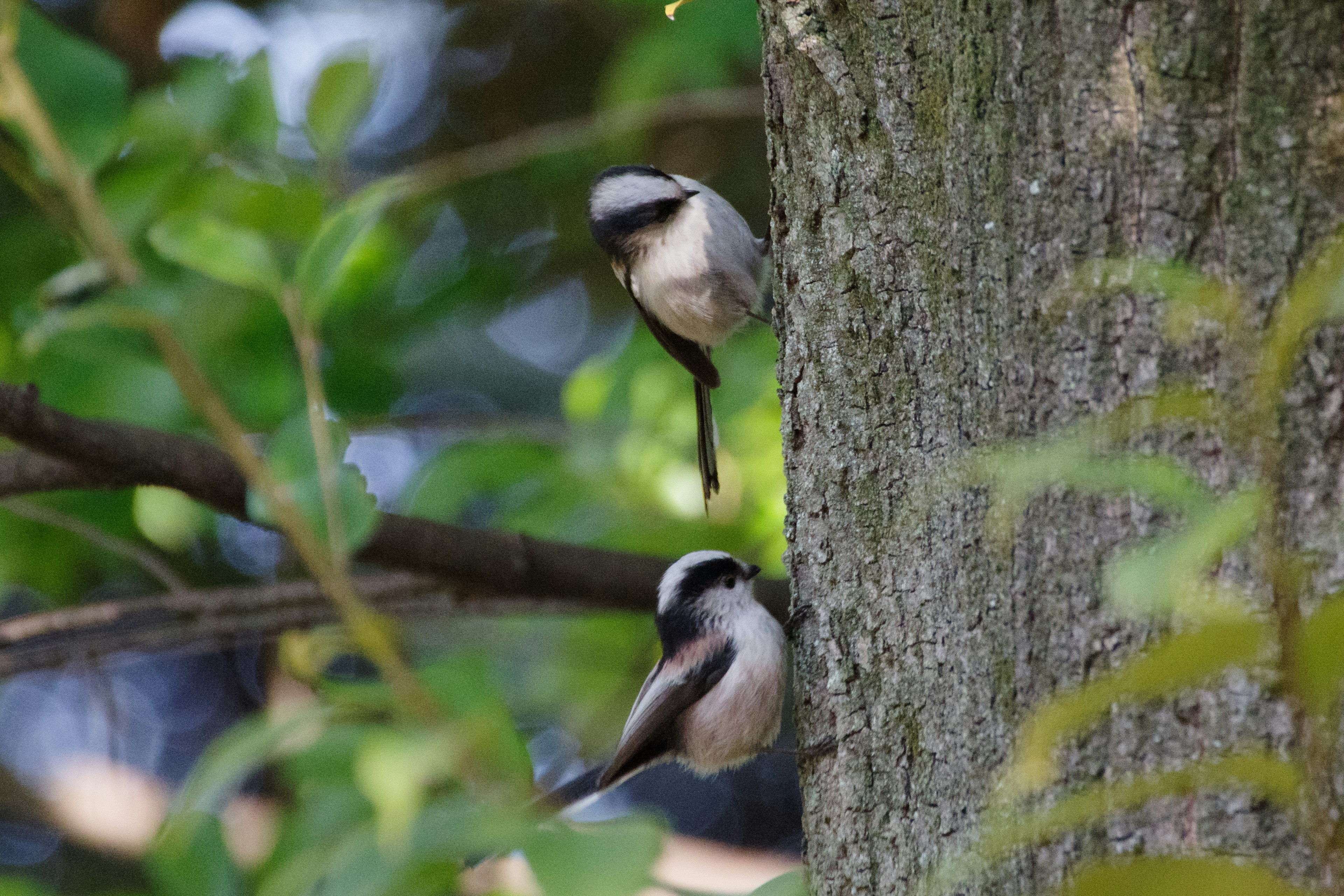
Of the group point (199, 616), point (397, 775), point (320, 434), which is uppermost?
point (320, 434)

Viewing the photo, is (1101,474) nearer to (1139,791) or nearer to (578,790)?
(1139,791)

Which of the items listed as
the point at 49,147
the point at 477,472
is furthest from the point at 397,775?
the point at 477,472

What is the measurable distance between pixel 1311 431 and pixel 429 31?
4599mm

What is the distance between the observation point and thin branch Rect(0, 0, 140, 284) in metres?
1.34

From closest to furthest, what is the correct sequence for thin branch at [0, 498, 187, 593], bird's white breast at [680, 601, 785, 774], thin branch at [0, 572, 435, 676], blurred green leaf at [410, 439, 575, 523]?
bird's white breast at [680, 601, 785, 774] → thin branch at [0, 498, 187, 593] → thin branch at [0, 572, 435, 676] → blurred green leaf at [410, 439, 575, 523]

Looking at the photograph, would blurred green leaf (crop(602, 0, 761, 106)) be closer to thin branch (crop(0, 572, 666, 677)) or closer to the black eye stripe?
the black eye stripe

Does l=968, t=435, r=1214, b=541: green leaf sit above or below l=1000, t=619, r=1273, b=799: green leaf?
above

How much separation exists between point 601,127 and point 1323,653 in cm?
233

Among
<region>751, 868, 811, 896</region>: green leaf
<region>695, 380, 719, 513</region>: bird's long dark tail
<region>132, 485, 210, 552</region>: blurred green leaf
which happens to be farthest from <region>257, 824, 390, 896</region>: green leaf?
<region>695, 380, 719, 513</region>: bird's long dark tail

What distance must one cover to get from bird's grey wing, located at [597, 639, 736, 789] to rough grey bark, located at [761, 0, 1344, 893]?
1.80 ft

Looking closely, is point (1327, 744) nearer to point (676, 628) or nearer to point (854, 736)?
point (854, 736)

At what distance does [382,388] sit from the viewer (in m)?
3.18

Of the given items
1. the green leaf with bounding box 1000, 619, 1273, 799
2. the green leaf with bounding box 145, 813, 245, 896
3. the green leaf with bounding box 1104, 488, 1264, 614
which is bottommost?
the green leaf with bounding box 145, 813, 245, 896

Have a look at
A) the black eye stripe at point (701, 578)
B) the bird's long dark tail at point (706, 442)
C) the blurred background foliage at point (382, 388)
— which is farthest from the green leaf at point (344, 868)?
the bird's long dark tail at point (706, 442)
